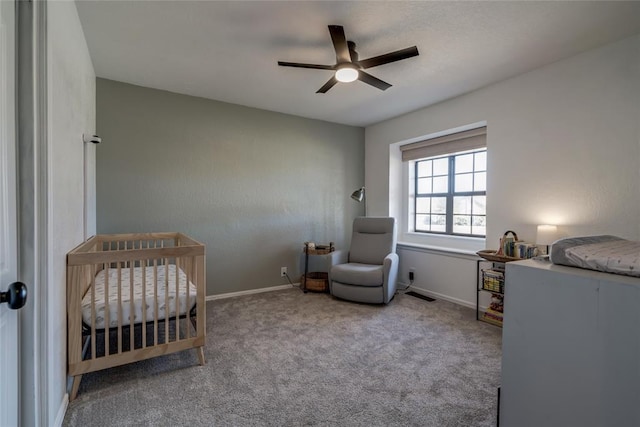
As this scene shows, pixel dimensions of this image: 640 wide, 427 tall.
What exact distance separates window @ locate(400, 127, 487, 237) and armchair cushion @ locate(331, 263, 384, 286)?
4.39 ft

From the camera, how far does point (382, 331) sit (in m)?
2.63

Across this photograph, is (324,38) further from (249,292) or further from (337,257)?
(249,292)

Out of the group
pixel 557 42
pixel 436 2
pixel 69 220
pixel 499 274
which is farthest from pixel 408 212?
pixel 69 220

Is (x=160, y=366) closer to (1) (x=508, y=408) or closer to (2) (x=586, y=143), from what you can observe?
(1) (x=508, y=408)

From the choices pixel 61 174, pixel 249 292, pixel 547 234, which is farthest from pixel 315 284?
pixel 61 174

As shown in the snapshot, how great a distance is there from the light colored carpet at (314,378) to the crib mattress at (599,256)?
3.29ft

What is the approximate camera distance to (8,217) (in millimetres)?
971

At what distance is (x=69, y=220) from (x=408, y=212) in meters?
3.94

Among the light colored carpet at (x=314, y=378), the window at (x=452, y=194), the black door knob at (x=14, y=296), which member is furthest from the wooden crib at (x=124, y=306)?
the window at (x=452, y=194)

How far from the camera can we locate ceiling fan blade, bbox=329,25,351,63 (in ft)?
5.95

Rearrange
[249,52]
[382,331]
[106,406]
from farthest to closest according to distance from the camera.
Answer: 1. [382,331]
2. [249,52]
3. [106,406]

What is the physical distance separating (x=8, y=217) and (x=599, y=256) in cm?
200

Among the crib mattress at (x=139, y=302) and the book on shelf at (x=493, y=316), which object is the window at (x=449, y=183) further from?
the crib mattress at (x=139, y=302)

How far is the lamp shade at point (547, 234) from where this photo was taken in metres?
2.46
